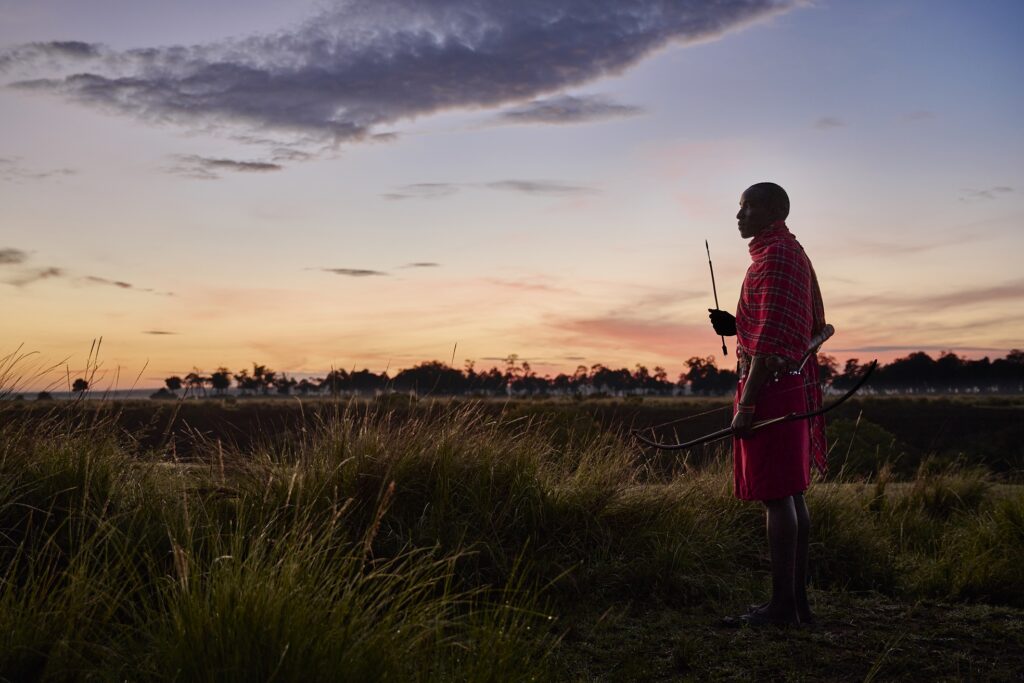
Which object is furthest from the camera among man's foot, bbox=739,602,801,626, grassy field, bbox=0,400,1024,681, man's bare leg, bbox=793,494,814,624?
man's bare leg, bbox=793,494,814,624

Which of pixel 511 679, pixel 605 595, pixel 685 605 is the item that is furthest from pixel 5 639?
pixel 685 605

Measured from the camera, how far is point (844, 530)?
754cm

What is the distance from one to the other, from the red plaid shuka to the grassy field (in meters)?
1.61

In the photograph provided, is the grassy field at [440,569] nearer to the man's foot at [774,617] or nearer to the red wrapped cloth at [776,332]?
the man's foot at [774,617]

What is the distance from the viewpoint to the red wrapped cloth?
5.02 m

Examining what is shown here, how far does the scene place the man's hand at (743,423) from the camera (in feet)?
16.7

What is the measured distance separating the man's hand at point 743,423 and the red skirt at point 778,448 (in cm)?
9

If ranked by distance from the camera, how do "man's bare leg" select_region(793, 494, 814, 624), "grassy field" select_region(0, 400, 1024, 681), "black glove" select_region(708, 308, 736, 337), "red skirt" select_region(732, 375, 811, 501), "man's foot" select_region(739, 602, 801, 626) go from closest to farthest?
1. "grassy field" select_region(0, 400, 1024, 681)
2. "red skirt" select_region(732, 375, 811, 501)
3. "man's foot" select_region(739, 602, 801, 626)
4. "man's bare leg" select_region(793, 494, 814, 624)
5. "black glove" select_region(708, 308, 736, 337)

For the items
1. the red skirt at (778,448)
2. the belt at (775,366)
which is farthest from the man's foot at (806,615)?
the belt at (775,366)

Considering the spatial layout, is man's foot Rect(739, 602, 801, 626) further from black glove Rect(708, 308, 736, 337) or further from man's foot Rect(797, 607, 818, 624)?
black glove Rect(708, 308, 736, 337)

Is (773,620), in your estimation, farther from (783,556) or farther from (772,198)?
(772,198)

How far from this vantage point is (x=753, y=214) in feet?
17.4

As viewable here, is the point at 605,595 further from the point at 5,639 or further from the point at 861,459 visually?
the point at 861,459

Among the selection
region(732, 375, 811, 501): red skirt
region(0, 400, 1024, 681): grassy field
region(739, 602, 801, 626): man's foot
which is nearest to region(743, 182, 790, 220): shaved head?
region(732, 375, 811, 501): red skirt
